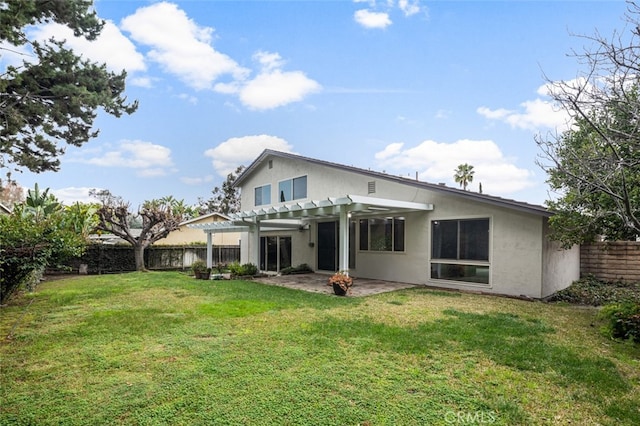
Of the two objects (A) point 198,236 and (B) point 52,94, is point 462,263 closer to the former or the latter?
(B) point 52,94

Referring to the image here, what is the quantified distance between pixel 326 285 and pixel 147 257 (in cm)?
1303

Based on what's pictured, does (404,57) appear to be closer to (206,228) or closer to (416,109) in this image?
(416,109)

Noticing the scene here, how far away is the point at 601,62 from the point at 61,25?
14.8m

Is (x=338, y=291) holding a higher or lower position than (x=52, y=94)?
lower

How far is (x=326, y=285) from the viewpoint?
1178 centimetres

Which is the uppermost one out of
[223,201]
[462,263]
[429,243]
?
[223,201]

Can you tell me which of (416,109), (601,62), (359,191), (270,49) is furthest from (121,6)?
(601,62)

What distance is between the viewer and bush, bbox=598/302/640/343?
5.79m

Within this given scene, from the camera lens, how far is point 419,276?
39.3 feet

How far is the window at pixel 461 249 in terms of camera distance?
10492 mm

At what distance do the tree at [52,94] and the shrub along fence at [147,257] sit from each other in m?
6.70

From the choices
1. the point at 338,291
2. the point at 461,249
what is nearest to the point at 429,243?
the point at 461,249

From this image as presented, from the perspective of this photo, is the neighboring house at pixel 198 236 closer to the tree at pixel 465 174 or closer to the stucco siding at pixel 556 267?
the stucco siding at pixel 556 267

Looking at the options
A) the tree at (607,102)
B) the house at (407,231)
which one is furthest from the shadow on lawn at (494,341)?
the house at (407,231)
